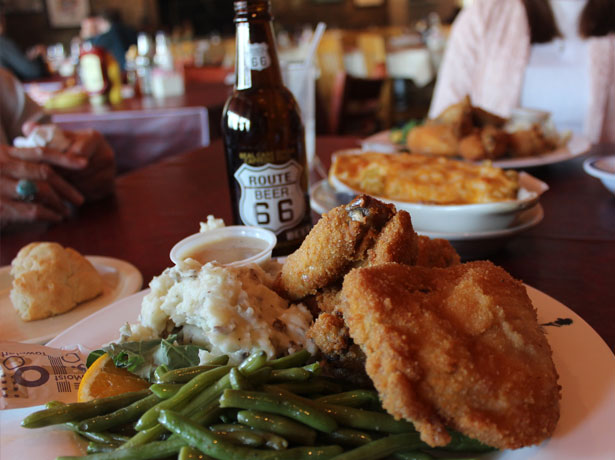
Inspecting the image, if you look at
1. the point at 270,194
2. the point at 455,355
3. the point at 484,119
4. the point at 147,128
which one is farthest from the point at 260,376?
the point at 147,128

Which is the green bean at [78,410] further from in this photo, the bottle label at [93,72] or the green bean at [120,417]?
the bottle label at [93,72]

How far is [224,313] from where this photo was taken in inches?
42.6

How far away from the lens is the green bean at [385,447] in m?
0.86

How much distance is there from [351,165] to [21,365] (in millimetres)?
1337

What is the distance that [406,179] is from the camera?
190cm

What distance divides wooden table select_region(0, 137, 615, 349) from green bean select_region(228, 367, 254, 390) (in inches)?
31.9

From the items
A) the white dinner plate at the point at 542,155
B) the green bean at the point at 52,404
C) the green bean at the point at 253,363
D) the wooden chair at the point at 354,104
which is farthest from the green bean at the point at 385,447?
the wooden chair at the point at 354,104

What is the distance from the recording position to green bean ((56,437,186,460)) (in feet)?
2.91

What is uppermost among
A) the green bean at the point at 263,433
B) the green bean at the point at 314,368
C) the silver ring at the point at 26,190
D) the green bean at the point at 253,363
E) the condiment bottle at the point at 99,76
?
the condiment bottle at the point at 99,76

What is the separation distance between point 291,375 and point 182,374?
227 mm

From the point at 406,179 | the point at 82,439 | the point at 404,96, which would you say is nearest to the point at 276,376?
the point at 82,439

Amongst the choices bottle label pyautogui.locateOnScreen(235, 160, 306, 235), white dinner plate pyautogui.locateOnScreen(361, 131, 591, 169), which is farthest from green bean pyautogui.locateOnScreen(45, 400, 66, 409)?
white dinner plate pyautogui.locateOnScreen(361, 131, 591, 169)

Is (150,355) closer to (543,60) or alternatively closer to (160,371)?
(160,371)

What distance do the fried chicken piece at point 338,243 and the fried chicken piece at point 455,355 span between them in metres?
0.11
